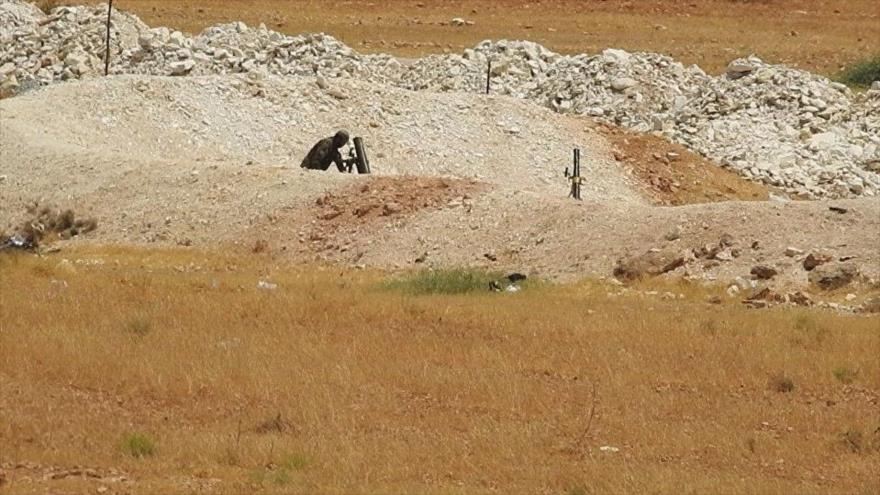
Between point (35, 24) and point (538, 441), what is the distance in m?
32.9

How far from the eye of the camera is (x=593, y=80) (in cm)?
4362

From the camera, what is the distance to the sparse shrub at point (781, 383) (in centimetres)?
1880

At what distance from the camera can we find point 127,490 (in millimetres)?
13188

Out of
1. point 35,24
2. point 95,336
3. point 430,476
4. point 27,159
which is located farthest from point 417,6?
point 430,476

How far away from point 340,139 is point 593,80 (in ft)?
33.3

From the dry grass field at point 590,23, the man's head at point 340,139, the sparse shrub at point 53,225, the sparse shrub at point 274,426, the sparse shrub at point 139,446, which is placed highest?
the sparse shrub at point 139,446

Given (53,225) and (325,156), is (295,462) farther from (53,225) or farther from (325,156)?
(325,156)

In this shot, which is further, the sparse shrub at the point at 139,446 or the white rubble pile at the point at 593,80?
the white rubble pile at the point at 593,80

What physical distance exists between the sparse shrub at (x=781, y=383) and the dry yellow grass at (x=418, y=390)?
5 cm

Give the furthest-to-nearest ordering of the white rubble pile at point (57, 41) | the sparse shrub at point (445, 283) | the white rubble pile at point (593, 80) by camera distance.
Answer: the white rubble pile at point (57, 41), the white rubble pile at point (593, 80), the sparse shrub at point (445, 283)

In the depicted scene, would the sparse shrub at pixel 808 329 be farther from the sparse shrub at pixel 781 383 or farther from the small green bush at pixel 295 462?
the small green bush at pixel 295 462

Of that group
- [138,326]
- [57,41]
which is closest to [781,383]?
[138,326]

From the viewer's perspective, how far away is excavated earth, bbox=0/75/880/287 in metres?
27.4

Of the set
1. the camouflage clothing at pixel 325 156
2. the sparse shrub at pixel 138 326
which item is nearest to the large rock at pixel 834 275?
the sparse shrub at pixel 138 326
